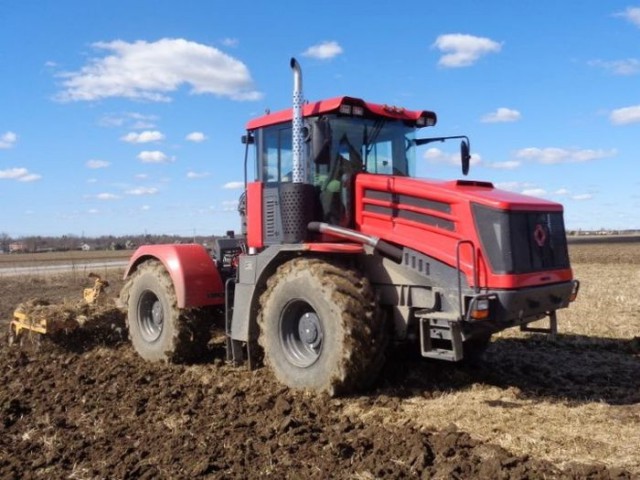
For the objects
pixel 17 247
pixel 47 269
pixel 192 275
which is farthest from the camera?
pixel 17 247

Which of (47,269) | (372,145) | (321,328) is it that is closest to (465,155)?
(372,145)

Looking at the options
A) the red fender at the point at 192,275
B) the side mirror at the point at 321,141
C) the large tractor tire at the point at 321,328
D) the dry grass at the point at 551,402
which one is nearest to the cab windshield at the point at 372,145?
the side mirror at the point at 321,141

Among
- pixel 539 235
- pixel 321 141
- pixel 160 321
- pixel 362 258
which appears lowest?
pixel 160 321

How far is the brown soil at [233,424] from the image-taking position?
4.70 m

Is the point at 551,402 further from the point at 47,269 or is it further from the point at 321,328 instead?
the point at 47,269

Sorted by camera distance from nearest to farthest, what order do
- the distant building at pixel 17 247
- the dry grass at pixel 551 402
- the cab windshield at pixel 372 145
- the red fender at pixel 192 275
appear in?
the dry grass at pixel 551 402 < the cab windshield at pixel 372 145 < the red fender at pixel 192 275 < the distant building at pixel 17 247

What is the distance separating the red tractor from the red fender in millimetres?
19

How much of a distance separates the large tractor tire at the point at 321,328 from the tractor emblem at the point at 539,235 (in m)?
1.69

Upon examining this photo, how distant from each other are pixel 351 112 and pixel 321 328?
7.64ft

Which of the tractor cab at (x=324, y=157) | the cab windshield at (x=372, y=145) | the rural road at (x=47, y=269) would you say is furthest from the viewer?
the rural road at (x=47, y=269)

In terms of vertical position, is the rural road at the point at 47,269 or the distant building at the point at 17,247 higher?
the distant building at the point at 17,247

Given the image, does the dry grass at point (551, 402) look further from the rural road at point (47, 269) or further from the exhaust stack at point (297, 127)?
the rural road at point (47, 269)

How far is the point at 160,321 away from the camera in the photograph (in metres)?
8.80

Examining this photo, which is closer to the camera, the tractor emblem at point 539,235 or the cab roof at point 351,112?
the tractor emblem at point 539,235
